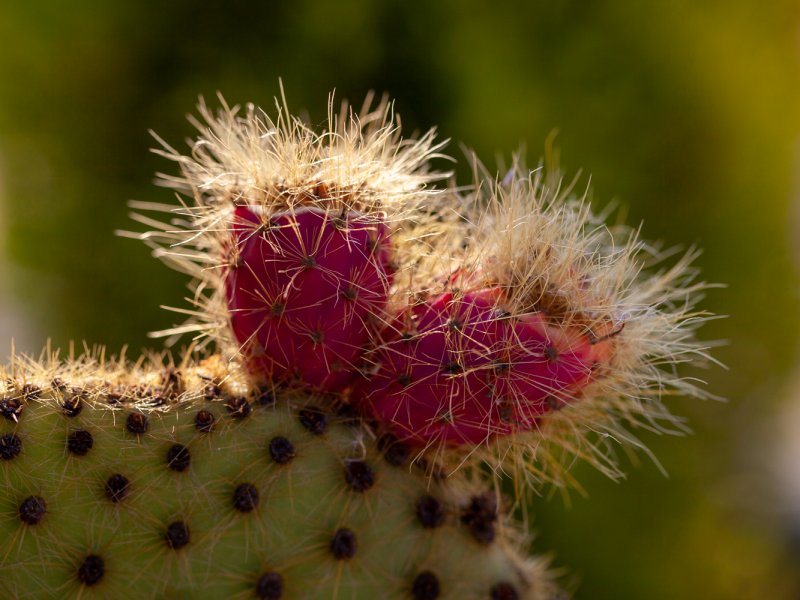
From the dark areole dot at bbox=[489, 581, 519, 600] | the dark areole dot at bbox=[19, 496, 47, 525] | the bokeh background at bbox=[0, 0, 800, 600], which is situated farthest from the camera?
the bokeh background at bbox=[0, 0, 800, 600]

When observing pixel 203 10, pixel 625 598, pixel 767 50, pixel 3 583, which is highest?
pixel 767 50

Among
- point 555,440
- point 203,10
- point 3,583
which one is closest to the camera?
point 3,583

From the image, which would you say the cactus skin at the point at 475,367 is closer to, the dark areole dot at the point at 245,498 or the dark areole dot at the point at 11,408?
the dark areole dot at the point at 245,498

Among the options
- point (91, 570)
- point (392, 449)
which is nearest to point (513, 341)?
point (392, 449)

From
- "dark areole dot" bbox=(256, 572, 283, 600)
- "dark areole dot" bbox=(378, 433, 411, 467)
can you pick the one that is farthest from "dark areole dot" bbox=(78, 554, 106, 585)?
"dark areole dot" bbox=(378, 433, 411, 467)

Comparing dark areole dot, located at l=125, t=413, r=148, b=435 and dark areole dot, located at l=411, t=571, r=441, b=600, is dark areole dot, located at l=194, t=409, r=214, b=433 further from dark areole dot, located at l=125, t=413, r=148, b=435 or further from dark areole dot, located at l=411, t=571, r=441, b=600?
A: dark areole dot, located at l=411, t=571, r=441, b=600

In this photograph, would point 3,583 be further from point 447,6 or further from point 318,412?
point 447,6

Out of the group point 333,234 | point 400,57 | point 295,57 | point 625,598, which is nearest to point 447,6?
point 400,57
